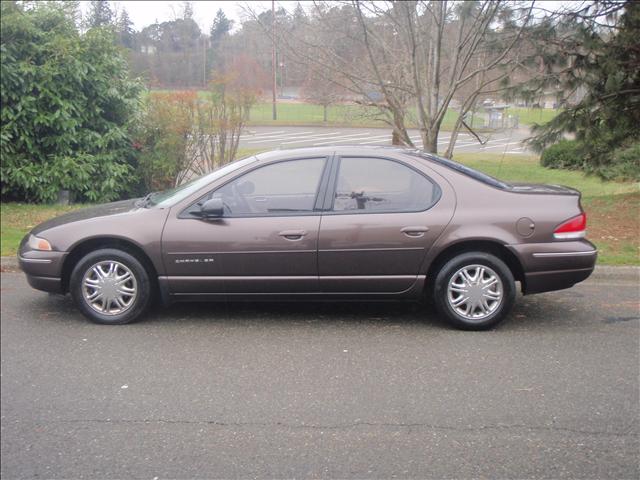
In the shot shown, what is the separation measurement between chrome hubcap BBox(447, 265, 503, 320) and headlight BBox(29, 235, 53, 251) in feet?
11.3

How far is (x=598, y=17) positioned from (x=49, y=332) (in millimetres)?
8819

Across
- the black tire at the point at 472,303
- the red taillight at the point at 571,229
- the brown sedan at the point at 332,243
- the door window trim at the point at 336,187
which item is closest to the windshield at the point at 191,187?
the brown sedan at the point at 332,243

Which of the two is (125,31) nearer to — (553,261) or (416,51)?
(416,51)

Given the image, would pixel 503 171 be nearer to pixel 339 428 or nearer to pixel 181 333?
pixel 181 333

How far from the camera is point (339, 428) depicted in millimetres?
3930

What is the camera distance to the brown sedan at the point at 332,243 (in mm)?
5527

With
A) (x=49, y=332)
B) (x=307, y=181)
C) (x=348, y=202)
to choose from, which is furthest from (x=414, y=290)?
(x=49, y=332)

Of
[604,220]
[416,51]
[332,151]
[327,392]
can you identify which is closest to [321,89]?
[416,51]

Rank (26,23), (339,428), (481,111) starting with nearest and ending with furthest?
(339,428), (26,23), (481,111)

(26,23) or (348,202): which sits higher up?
(26,23)

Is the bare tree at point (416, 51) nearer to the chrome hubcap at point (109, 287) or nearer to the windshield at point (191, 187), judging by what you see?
the windshield at point (191, 187)

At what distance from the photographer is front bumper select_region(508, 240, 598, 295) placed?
5.52 metres

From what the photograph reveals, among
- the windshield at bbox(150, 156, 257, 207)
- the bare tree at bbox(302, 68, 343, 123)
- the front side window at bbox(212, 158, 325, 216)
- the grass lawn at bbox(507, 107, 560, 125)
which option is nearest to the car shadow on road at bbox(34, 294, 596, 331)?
the front side window at bbox(212, 158, 325, 216)

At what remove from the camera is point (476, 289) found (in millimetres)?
5531
